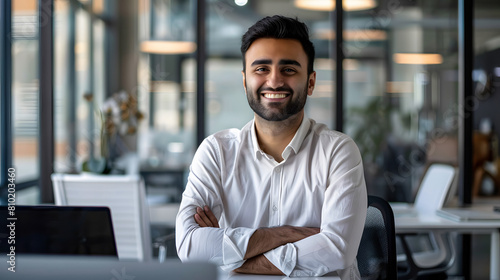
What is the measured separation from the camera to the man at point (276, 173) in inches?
68.9

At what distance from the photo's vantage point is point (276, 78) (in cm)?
188

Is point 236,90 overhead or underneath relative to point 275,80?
overhead

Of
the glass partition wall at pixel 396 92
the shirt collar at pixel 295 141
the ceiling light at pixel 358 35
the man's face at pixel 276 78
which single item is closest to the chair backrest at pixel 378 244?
the shirt collar at pixel 295 141

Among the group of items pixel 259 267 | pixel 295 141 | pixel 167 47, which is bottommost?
pixel 259 267

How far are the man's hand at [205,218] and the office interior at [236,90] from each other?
2.04 metres

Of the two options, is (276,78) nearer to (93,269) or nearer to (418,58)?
(93,269)

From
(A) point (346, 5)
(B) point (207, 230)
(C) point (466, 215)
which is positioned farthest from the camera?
(A) point (346, 5)

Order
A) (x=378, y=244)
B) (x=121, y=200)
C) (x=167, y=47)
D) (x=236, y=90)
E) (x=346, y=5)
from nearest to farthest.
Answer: (x=378, y=244) → (x=121, y=200) → (x=346, y=5) → (x=236, y=90) → (x=167, y=47)

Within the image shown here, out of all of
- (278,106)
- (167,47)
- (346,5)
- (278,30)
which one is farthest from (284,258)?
(167,47)

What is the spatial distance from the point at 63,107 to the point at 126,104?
1.40 m

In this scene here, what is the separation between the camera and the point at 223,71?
4711 millimetres

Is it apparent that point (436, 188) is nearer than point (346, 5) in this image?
Yes

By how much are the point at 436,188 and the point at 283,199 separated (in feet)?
6.80

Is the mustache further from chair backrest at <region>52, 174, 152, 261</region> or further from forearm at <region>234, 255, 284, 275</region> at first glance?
chair backrest at <region>52, 174, 152, 261</region>
